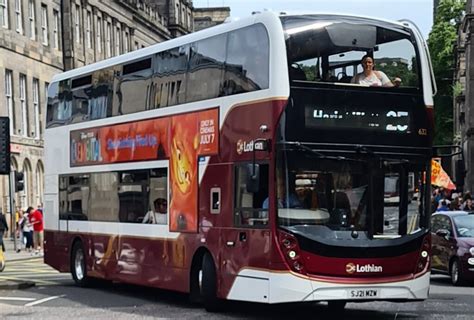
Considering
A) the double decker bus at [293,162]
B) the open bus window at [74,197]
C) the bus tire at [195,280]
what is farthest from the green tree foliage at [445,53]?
the bus tire at [195,280]

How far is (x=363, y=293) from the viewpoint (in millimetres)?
12625

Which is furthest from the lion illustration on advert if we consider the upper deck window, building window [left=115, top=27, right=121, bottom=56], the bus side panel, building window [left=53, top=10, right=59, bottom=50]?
building window [left=115, top=27, right=121, bottom=56]

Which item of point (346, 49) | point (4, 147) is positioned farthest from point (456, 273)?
point (4, 147)

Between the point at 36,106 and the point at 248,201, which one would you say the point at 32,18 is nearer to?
the point at 36,106

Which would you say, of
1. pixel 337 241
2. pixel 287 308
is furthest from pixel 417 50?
pixel 287 308

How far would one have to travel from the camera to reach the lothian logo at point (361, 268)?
12.6 metres

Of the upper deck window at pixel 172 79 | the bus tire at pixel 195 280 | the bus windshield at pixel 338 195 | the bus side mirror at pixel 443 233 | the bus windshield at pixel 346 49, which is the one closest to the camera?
the bus windshield at pixel 338 195

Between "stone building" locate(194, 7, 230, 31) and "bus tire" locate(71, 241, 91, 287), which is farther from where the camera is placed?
"stone building" locate(194, 7, 230, 31)

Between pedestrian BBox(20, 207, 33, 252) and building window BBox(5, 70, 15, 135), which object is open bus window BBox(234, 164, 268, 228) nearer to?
pedestrian BBox(20, 207, 33, 252)

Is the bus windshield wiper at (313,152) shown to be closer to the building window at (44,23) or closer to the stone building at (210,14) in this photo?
the building window at (44,23)

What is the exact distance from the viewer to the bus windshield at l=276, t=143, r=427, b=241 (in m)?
12.6

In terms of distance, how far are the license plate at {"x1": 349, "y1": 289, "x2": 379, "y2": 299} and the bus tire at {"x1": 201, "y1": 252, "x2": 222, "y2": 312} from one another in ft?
7.81

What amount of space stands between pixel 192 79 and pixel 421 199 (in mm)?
4183

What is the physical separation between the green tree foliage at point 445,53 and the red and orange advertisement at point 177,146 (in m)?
69.5
